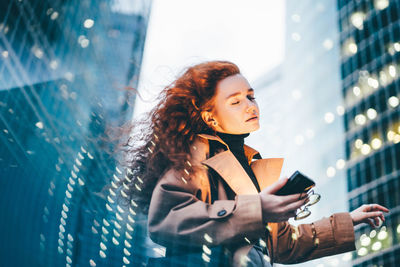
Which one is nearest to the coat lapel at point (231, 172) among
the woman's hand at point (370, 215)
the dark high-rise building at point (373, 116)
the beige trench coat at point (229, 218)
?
the beige trench coat at point (229, 218)

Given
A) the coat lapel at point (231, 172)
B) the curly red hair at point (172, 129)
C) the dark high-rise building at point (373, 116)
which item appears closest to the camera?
the coat lapel at point (231, 172)

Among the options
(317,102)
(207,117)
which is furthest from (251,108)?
(317,102)

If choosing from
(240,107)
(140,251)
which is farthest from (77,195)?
(240,107)

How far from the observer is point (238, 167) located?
1496mm

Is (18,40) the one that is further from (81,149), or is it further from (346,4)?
(346,4)

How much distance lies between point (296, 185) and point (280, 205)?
0.29 ft

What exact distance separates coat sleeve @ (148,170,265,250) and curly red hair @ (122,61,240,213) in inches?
7.3

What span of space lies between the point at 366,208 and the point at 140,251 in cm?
106

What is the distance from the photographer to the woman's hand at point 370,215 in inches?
64.6

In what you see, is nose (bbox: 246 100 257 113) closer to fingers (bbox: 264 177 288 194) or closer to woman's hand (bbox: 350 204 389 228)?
fingers (bbox: 264 177 288 194)

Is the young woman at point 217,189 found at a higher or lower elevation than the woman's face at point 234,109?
lower

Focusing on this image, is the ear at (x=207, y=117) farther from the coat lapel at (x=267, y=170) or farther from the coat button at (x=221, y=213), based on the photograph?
the coat button at (x=221, y=213)

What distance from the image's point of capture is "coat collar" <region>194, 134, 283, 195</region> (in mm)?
1459

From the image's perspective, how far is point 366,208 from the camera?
5.49 ft
